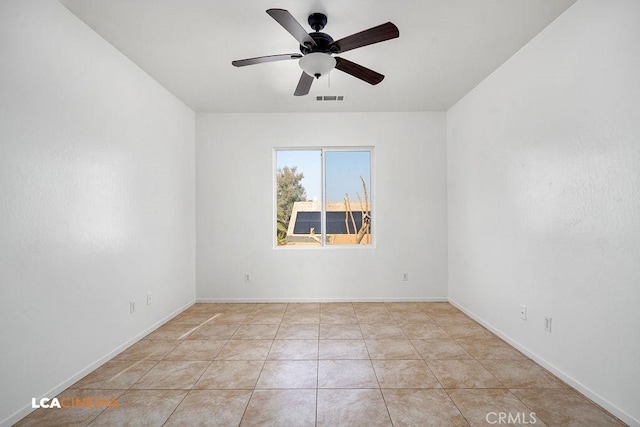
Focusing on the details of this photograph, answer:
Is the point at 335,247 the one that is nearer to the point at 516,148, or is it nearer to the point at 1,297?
the point at 516,148

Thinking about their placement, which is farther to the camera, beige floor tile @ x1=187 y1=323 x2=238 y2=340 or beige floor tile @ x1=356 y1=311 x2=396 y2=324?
beige floor tile @ x1=356 y1=311 x2=396 y2=324

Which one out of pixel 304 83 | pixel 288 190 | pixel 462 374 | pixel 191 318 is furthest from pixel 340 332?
pixel 304 83

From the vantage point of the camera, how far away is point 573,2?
2.06 metres

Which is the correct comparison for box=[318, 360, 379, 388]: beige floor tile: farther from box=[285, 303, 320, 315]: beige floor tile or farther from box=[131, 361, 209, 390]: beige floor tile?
box=[285, 303, 320, 315]: beige floor tile

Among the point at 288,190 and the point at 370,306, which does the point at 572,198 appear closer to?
the point at 370,306

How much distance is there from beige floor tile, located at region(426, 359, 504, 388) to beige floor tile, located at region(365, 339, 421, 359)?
188mm

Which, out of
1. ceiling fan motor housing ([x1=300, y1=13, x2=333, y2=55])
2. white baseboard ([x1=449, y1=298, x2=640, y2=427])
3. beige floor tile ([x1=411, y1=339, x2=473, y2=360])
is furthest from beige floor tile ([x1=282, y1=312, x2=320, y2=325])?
ceiling fan motor housing ([x1=300, y1=13, x2=333, y2=55])

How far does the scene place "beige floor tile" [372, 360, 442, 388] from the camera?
85.0 inches

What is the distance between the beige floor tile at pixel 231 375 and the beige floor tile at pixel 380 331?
1.15m

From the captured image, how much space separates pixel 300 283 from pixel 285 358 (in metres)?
1.72

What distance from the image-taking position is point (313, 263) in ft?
14.1

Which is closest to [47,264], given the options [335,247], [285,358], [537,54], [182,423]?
[182,423]

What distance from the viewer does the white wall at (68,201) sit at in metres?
1.76

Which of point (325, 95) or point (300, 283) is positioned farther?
point (300, 283)
